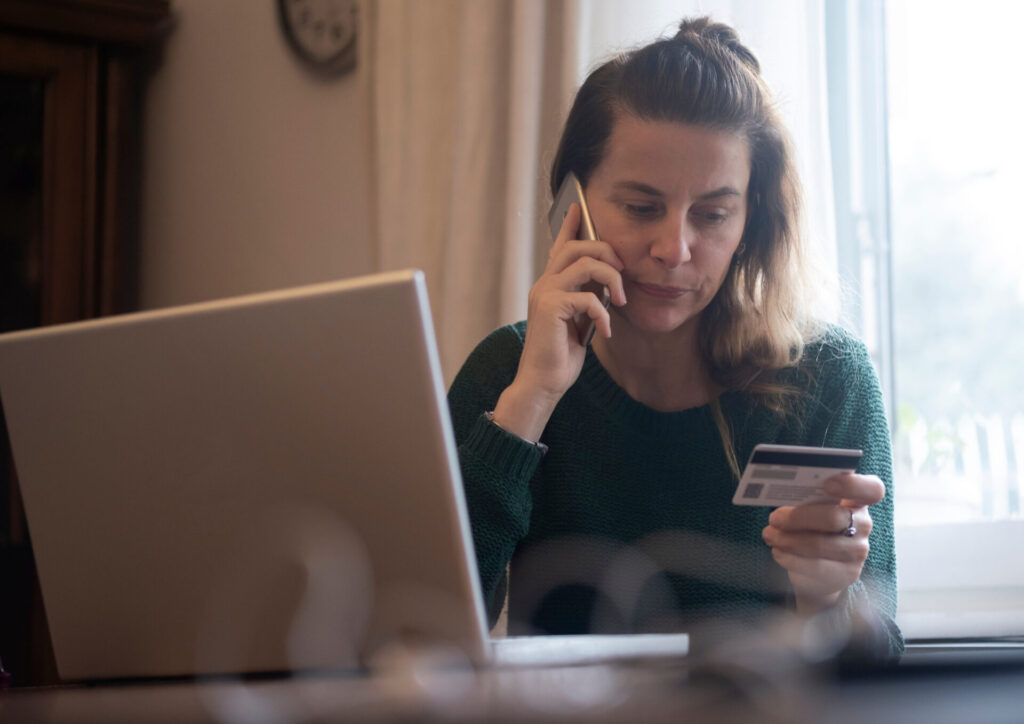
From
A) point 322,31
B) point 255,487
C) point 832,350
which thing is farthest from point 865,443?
point 322,31

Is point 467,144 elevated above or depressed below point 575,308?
above

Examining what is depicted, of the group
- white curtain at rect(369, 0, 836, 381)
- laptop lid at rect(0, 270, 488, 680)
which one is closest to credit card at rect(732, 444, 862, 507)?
laptop lid at rect(0, 270, 488, 680)

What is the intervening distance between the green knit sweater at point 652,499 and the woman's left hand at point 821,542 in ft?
0.83

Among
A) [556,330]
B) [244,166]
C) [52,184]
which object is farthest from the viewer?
[244,166]

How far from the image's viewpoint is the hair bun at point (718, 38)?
125 cm

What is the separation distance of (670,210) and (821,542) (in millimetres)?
439

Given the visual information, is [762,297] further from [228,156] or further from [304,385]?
[228,156]

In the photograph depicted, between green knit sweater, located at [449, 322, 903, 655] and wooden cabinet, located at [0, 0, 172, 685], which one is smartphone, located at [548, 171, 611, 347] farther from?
wooden cabinet, located at [0, 0, 172, 685]

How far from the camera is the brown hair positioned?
1.19 metres

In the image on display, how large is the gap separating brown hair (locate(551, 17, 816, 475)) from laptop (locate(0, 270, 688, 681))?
23.9 inches

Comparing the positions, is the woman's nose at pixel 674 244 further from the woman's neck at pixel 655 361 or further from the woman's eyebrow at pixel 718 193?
the woman's neck at pixel 655 361

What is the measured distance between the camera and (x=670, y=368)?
132 cm

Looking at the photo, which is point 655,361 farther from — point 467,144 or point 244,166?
point 244,166

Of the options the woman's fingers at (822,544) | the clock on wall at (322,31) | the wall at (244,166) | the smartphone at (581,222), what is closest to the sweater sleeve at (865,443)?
the woman's fingers at (822,544)
